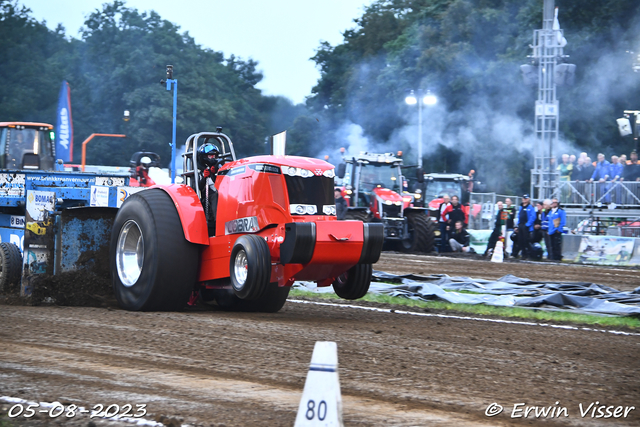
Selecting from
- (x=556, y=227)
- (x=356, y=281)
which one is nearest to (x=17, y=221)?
(x=356, y=281)

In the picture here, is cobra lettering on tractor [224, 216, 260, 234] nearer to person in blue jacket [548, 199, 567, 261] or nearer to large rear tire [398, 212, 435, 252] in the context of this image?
person in blue jacket [548, 199, 567, 261]

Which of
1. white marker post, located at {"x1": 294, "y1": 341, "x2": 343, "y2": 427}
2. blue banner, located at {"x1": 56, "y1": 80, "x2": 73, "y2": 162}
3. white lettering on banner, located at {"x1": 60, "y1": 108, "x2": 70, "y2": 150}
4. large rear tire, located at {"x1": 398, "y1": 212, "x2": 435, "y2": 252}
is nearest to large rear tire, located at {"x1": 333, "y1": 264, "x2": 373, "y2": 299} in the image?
white marker post, located at {"x1": 294, "y1": 341, "x2": 343, "y2": 427}

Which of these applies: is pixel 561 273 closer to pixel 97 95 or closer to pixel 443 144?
pixel 443 144

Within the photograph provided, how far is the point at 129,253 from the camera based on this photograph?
998 cm

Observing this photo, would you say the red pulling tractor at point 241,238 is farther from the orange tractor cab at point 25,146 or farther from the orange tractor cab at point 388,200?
the orange tractor cab at point 388,200

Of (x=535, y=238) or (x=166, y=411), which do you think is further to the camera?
(x=535, y=238)

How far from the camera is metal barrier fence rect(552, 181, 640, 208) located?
74.9 feet

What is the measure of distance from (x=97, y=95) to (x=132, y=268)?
58.9m

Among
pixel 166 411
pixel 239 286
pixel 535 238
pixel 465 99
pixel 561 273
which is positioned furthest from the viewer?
pixel 465 99

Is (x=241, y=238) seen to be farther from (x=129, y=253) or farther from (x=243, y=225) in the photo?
(x=129, y=253)

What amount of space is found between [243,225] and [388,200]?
48.4 ft

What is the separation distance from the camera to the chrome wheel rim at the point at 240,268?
340 inches

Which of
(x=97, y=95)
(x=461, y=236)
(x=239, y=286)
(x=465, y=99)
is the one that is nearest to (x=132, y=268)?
(x=239, y=286)

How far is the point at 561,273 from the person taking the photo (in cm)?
1712
